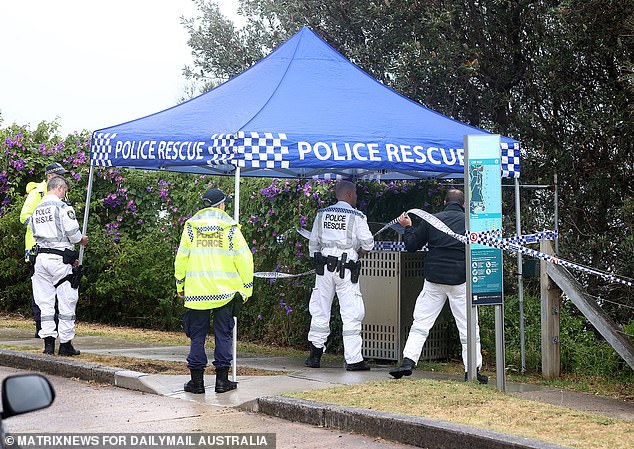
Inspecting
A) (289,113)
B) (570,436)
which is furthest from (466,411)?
(289,113)

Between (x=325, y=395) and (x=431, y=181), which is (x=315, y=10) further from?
(x=325, y=395)

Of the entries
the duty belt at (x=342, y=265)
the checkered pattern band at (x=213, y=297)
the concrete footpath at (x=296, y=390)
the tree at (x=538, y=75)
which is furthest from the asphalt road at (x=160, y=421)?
the tree at (x=538, y=75)

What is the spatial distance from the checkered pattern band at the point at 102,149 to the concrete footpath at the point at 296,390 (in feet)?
7.42

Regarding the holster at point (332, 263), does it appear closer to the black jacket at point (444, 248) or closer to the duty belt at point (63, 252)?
the black jacket at point (444, 248)

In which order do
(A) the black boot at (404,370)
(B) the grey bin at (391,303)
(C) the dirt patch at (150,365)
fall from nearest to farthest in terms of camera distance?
(A) the black boot at (404,370) → (C) the dirt patch at (150,365) → (B) the grey bin at (391,303)

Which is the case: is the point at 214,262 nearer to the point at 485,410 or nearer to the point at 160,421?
the point at 160,421

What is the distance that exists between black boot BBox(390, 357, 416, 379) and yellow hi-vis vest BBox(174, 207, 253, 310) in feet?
5.66

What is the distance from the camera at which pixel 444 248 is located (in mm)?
10719

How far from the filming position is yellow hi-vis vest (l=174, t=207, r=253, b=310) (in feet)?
32.0

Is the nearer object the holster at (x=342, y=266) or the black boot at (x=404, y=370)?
the black boot at (x=404, y=370)

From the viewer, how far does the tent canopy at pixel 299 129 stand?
10.2m

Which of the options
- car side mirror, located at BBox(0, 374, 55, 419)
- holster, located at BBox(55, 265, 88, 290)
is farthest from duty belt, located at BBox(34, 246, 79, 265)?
car side mirror, located at BBox(0, 374, 55, 419)

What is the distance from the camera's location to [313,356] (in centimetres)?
1155

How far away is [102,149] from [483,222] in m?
4.64
